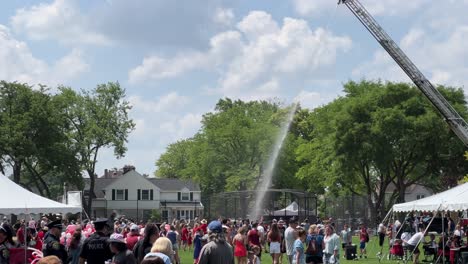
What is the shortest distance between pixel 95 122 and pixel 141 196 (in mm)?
22259

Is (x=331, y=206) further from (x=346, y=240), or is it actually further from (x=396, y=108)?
(x=346, y=240)

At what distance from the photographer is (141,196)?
100 meters

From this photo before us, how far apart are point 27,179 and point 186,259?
49.6m

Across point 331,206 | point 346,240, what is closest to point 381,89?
point 331,206

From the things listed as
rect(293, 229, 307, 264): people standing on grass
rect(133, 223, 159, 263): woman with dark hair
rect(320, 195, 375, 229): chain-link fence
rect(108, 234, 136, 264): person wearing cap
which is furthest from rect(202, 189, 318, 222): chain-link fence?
rect(108, 234, 136, 264): person wearing cap

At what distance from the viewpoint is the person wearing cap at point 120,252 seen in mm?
10727

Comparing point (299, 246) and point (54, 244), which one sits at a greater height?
point (54, 244)

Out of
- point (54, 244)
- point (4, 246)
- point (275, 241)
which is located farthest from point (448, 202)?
point (4, 246)

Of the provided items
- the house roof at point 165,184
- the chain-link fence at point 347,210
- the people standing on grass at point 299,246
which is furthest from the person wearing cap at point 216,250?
the house roof at point 165,184

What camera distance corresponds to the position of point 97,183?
10456 cm

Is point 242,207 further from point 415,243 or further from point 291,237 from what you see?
point 291,237

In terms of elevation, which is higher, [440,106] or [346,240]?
[440,106]

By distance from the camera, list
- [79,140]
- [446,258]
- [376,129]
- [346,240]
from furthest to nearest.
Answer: [79,140]
[376,129]
[346,240]
[446,258]

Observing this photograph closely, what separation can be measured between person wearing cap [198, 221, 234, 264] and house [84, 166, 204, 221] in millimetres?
83932
